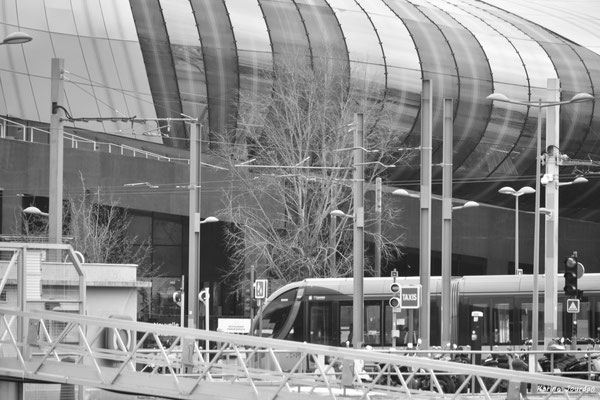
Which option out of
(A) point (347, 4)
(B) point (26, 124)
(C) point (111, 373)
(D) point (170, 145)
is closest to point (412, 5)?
(A) point (347, 4)

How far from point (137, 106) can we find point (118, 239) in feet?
20.1

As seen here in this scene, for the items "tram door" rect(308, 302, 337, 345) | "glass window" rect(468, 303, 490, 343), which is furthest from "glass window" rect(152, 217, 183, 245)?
"glass window" rect(468, 303, 490, 343)

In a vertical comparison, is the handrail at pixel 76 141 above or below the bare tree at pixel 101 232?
above

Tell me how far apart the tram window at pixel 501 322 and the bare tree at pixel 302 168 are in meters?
9.63

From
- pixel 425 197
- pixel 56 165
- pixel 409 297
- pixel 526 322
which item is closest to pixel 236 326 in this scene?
pixel 425 197

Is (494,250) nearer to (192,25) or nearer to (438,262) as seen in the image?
(438,262)

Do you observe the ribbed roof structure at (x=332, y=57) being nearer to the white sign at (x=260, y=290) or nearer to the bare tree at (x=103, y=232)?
the bare tree at (x=103, y=232)

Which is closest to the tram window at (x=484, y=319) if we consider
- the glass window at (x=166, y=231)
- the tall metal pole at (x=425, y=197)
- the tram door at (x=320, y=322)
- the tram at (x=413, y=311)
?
the tram at (x=413, y=311)

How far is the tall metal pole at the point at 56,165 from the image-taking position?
104 ft

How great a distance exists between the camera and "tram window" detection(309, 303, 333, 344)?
45.4 metres

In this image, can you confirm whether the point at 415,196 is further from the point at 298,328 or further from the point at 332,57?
the point at 332,57

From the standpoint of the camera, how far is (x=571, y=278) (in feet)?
118

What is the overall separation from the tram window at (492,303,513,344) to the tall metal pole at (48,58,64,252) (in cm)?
1626

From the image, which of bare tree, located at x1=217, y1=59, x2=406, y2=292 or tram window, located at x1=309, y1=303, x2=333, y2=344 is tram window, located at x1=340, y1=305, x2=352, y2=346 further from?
bare tree, located at x1=217, y1=59, x2=406, y2=292
